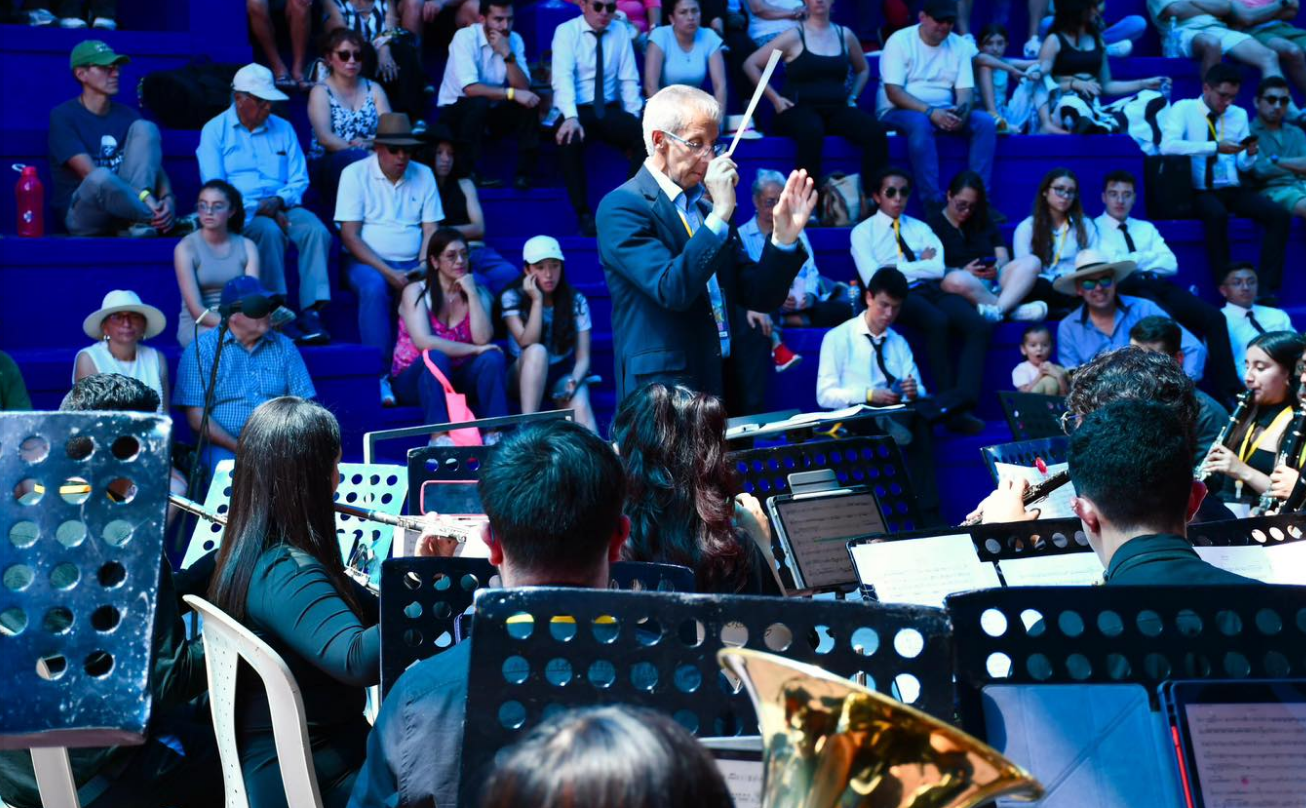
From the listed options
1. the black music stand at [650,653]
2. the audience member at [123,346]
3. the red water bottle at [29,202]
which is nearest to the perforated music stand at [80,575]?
the black music stand at [650,653]

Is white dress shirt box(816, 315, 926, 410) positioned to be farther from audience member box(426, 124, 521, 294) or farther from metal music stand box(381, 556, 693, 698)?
metal music stand box(381, 556, 693, 698)

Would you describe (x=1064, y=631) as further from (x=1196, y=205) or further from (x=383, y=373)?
(x=1196, y=205)

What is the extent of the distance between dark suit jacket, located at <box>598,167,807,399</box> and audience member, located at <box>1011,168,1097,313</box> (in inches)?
210

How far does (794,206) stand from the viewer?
3.97 meters

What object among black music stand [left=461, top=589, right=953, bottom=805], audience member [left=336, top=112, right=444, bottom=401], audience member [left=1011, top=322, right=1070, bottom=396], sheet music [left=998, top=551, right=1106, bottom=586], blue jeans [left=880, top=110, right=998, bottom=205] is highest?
blue jeans [left=880, top=110, right=998, bottom=205]

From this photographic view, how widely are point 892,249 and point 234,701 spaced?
6.50 m

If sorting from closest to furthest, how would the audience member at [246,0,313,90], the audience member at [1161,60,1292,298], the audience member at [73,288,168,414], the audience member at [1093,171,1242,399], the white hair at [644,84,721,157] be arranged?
the white hair at [644,84,721,157] < the audience member at [73,288,168,414] < the audience member at [246,0,313,90] < the audience member at [1093,171,1242,399] < the audience member at [1161,60,1292,298]

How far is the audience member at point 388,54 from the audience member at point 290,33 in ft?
0.44

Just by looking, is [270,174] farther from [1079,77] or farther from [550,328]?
[1079,77]

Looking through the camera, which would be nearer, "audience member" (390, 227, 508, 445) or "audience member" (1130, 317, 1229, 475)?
"audience member" (1130, 317, 1229, 475)

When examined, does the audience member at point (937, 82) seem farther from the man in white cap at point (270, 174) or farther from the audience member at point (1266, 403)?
the audience member at point (1266, 403)

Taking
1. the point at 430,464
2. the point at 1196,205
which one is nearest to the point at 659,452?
the point at 430,464

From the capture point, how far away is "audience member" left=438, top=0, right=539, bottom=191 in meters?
8.62

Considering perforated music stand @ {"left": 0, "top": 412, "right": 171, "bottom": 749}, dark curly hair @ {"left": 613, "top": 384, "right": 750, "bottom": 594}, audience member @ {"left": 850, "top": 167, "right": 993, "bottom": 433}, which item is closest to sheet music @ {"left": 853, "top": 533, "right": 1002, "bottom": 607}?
dark curly hair @ {"left": 613, "top": 384, "right": 750, "bottom": 594}
